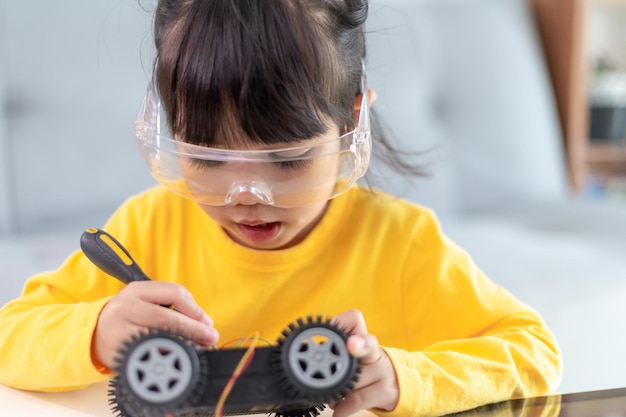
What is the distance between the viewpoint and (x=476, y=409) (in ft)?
2.20

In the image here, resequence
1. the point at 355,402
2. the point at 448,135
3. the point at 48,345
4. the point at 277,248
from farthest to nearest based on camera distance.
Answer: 1. the point at 448,135
2. the point at 277,248
3. the point at 48,345
4. the point at 355,402

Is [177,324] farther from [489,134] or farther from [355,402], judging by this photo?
[489,134]

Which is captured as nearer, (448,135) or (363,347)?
(363,347)

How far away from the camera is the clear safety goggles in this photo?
Result: 26.2 inches

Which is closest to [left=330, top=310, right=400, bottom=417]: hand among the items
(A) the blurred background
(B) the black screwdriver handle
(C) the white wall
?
(B) the black screwdriver handle

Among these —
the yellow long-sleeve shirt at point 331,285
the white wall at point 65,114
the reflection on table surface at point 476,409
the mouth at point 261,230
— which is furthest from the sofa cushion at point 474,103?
the reflection on table surface at point 476,409

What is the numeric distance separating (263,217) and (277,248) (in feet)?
0.47

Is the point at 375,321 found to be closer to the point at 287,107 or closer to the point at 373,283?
the point at 373,283

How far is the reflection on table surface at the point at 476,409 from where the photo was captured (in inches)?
24.2

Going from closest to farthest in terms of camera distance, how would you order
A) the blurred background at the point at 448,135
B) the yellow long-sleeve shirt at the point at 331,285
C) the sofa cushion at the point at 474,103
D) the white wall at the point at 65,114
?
1. the yellow long-sleeve shirt at the point at 331,285
2. the blurred background at the point at 448,135
3. the white wall at the point at 65,114
4. the sofa cushion at the point at 474,103

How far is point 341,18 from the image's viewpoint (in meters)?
0.74

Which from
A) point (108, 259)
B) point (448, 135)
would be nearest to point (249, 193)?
point (108, 259)

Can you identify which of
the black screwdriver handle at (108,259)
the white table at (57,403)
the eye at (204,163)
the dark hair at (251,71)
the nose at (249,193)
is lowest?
the white table at (57,403)

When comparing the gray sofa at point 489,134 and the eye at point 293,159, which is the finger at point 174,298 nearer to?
the eye at point 293,159
